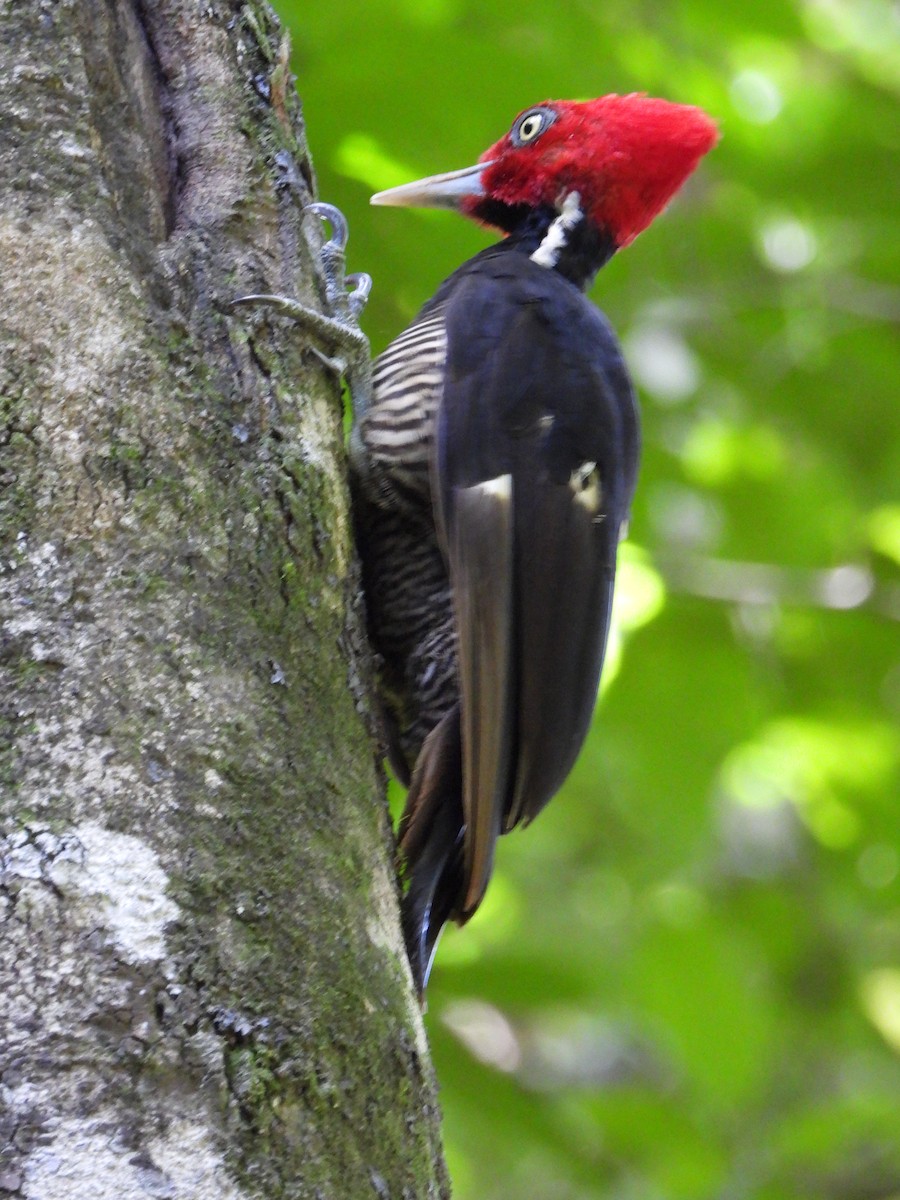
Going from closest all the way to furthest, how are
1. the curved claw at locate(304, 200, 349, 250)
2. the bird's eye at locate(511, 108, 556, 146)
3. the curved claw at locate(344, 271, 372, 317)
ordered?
the curved claw at locate(304, 200, 349, 250) < the curved claw at locate(344, 271, 372, 317) < the bird's eye at locate(511, 108, 556, 146)

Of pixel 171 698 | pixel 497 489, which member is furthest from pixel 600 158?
pixel 171 698

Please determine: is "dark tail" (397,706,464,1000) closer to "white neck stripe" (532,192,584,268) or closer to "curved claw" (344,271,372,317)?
"curved claw" (344,271,372,317)

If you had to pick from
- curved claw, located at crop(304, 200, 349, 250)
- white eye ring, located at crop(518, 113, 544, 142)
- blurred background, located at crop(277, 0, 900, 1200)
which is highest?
white eye ring, located at crop(518, 113, 544, 142)

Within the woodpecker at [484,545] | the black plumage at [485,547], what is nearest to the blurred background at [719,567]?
the woodpecker at [484,545]

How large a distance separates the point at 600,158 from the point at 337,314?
0.87 m

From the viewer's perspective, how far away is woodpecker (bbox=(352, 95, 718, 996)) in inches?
80.0

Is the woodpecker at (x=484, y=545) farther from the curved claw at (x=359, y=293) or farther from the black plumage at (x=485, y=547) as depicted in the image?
the curved claw at (x=359, y=293)

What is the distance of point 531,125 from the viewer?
305 centimetres

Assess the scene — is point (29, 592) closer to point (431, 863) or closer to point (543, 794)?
point (431, 863)

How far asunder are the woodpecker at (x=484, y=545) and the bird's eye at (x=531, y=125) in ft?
1.09

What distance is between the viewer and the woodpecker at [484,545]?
2.03 m

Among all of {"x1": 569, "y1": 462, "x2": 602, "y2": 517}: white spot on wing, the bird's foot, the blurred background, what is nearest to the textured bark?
the bird's foot

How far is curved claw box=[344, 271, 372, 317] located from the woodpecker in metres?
0.11

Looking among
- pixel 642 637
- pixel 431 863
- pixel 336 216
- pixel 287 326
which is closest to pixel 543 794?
pixel 431 863
